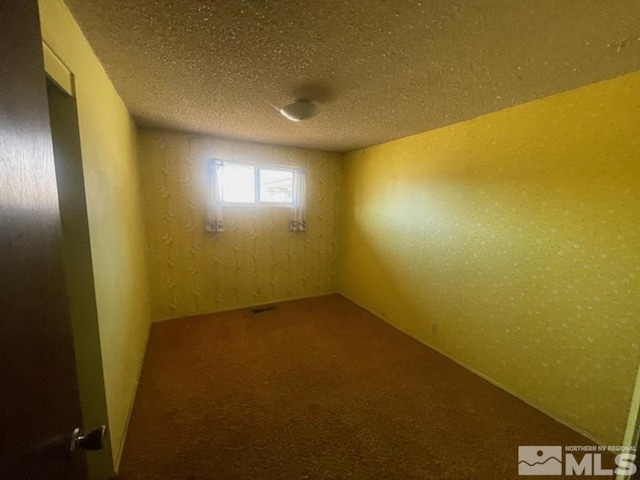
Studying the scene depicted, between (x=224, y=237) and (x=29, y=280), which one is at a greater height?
(x=29, y=280)

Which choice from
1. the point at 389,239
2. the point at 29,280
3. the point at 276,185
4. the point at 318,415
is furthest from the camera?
the point at 276,185

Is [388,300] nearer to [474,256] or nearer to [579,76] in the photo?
[474,256]

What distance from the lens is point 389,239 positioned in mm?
2998

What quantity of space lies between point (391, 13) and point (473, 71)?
0.69 metres

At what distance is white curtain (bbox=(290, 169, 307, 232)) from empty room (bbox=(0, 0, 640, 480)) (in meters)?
0.77

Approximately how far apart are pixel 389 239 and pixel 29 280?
112 inches

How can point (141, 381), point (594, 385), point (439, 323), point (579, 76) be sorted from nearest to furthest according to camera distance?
point (579, 76), point (594, 385), point (141, 381), point (439, 323)

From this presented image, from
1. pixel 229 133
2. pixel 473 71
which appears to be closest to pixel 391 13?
pixel 473 71

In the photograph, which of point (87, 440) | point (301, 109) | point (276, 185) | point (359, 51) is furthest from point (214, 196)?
point (87, 440)

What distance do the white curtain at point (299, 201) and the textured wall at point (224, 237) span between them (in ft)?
0.30

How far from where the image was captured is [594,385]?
1.53 m

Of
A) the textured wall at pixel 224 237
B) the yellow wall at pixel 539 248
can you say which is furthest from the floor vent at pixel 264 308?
the yellow wall at pixel 539 248

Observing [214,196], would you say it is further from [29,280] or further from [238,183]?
[29,280]

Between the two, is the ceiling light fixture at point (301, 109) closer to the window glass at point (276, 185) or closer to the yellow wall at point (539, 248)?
the yellow wall at point (539, 248)
